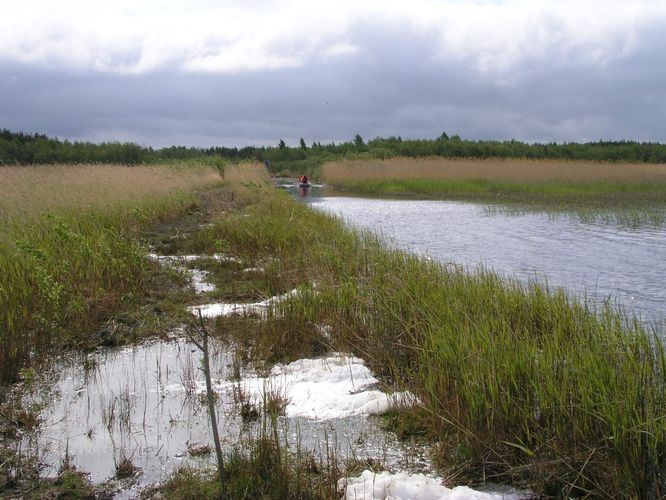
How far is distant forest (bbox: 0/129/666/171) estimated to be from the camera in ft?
111

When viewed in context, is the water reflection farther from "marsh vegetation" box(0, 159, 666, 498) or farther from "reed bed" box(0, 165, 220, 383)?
"reed bed" box(0, 165, 220, 383)

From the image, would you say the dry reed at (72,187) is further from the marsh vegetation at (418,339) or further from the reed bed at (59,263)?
the marsh vegetation at (418,339)

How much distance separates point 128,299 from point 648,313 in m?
5.39

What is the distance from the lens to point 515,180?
1219 inches

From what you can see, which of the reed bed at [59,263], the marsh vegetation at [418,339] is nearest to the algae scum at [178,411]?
the marsh vegetation at [418,339]

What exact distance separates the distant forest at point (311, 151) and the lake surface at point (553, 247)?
1604cm

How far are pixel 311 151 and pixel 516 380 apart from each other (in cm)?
7332

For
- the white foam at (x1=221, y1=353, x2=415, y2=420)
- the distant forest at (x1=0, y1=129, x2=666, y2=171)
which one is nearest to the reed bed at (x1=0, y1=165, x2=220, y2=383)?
the white foam at (x1=221, y1=353, x2=415, y2=420)

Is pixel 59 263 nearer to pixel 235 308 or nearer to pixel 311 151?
pixel 235 308

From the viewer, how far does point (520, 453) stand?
10.6 feet

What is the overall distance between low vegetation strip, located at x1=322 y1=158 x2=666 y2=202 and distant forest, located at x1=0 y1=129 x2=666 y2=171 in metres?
9.46

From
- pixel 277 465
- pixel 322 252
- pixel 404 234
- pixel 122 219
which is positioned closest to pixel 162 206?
pixel 122 219

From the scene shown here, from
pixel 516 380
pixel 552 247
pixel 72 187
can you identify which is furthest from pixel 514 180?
pixel 516 380

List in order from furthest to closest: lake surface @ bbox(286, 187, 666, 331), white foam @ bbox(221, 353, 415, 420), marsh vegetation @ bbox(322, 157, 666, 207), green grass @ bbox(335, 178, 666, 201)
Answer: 1. marsh vegetation @ bbox(322, 157, 666, 207)
2. green grass @ bbox(335, 178, 666, 201)
3. lake surface @ bbox(286, 187, 666, 331)
4. white foam @ bbox(221, 353, 415, 420)
